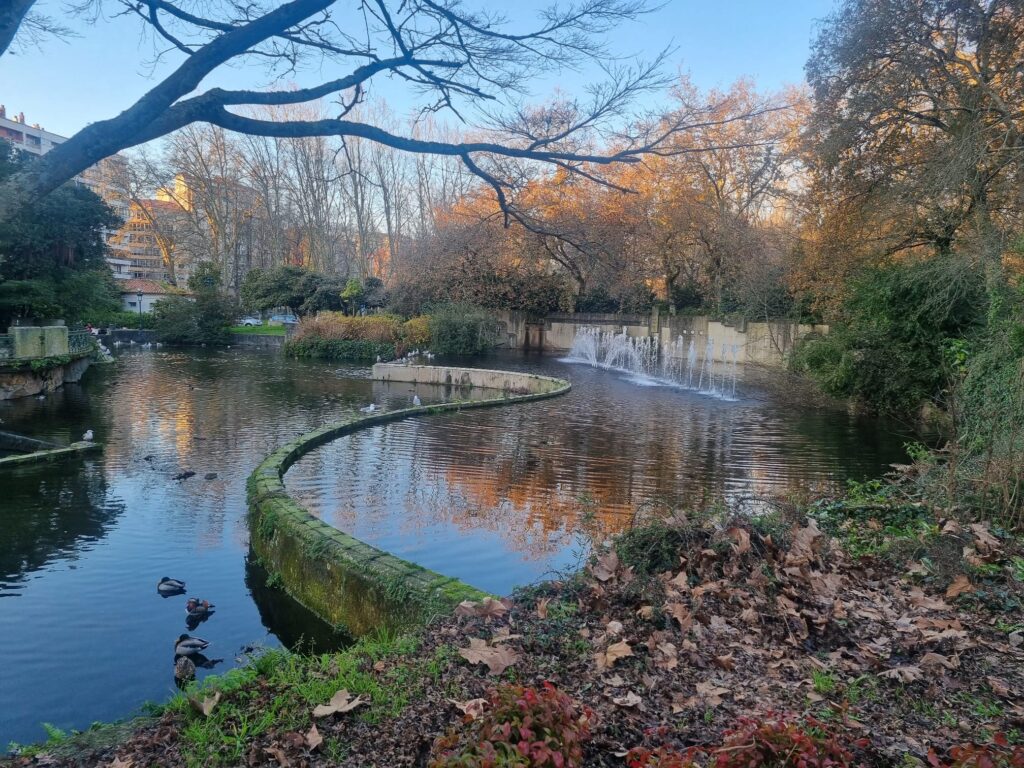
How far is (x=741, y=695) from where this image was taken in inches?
109

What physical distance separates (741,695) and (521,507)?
4887 mm

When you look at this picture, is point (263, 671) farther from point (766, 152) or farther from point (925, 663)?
point (766, 152)

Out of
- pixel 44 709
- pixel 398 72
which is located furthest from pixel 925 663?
pixel 44 709

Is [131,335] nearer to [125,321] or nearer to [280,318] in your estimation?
[125,321]

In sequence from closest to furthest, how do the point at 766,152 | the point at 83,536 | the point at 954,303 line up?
the point at 83,536
the point at 954,303
the point at 766,152

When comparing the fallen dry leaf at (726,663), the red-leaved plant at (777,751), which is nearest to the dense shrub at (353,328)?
the fallen dry leaf at (726,663)

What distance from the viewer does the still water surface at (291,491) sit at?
5008mm

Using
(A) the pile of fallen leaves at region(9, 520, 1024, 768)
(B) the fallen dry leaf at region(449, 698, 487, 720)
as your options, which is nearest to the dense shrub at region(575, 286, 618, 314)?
(A) the pile of fallen leaves at region(9, 520, 1024, 768)

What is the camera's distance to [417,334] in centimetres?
2850

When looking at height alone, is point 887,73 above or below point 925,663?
above

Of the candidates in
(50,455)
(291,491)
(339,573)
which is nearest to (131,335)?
(50,455)

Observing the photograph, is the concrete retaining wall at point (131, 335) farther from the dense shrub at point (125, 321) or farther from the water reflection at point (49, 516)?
the water reflection at point (49, 516)

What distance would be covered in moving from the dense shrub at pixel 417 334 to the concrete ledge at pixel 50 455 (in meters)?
17.7

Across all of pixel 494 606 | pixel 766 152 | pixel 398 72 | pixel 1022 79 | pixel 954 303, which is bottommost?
pixel 494 606
